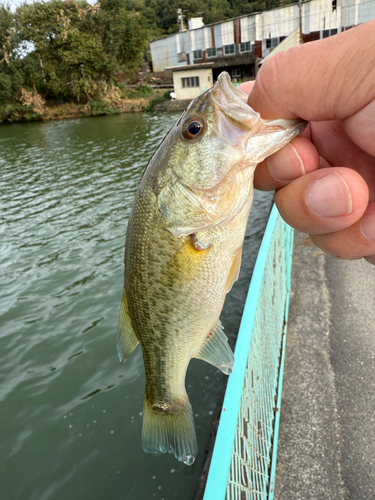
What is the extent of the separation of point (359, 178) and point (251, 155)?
0.50 meters

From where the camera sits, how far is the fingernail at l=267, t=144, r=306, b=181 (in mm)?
1771

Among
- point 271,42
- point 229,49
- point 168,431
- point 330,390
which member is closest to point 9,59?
point 229,49

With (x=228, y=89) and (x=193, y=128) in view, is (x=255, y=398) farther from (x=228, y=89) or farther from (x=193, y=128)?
(x=228, y=89)

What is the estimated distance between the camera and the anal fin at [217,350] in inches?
77.2

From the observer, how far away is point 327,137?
2018mm

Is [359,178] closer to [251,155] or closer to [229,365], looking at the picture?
[251,155]

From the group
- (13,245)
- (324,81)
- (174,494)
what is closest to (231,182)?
(324,81)

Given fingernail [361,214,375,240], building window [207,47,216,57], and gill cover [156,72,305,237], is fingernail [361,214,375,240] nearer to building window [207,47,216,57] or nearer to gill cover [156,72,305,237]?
gill cover [156,72,305,237]

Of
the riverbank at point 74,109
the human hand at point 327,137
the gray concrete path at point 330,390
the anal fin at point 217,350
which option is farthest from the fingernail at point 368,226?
the riverbank at point 74,109

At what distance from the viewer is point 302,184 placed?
68.9 inches

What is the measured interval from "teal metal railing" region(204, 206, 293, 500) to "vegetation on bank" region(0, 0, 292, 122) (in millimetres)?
42330

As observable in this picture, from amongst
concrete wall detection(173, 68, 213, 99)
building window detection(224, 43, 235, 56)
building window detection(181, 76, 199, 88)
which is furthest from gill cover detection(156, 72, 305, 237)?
building window detection(224, 43, 235, 56)

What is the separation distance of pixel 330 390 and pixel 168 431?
7.64ft

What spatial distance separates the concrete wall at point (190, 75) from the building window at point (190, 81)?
0.30 metres
